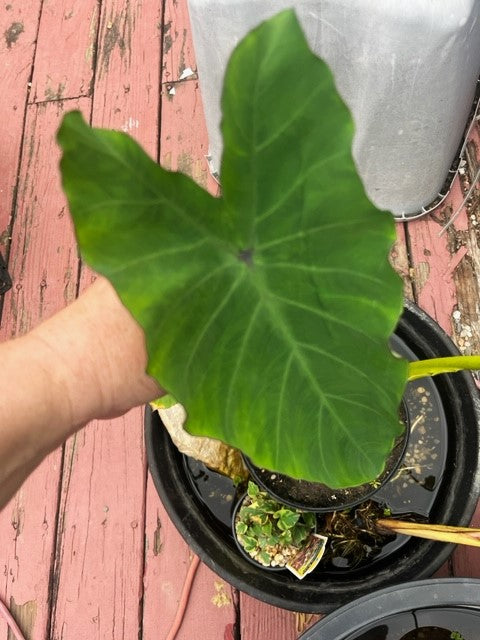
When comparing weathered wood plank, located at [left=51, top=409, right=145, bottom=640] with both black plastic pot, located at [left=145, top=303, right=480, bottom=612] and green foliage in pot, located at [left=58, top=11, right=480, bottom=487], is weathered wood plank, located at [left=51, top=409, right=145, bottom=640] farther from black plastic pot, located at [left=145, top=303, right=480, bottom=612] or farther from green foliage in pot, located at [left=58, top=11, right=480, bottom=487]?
green foliage in pot, located at [left=58, top=11, right=480, bottom=487]

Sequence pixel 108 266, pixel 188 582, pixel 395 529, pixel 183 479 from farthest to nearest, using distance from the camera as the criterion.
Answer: pixel 188 582 < pixel 183 479 < pixel 395 529 < pixel 108 266

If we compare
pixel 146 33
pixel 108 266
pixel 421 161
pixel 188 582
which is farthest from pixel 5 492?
pixel 146 33

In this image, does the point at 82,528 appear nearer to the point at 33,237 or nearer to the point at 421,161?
the point at 33,237


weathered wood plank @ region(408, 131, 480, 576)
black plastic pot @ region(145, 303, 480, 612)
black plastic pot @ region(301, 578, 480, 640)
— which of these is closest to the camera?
black plastic pot @ region(301, 578, 480, 640)

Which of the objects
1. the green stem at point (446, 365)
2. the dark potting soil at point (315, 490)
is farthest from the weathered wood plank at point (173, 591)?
the green stem at point (446, 365)

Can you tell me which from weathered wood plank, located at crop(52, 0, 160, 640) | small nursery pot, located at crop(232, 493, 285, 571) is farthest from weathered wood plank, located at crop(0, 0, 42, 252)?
small nursery pot, located at crop(232, 493, 285, 571)
